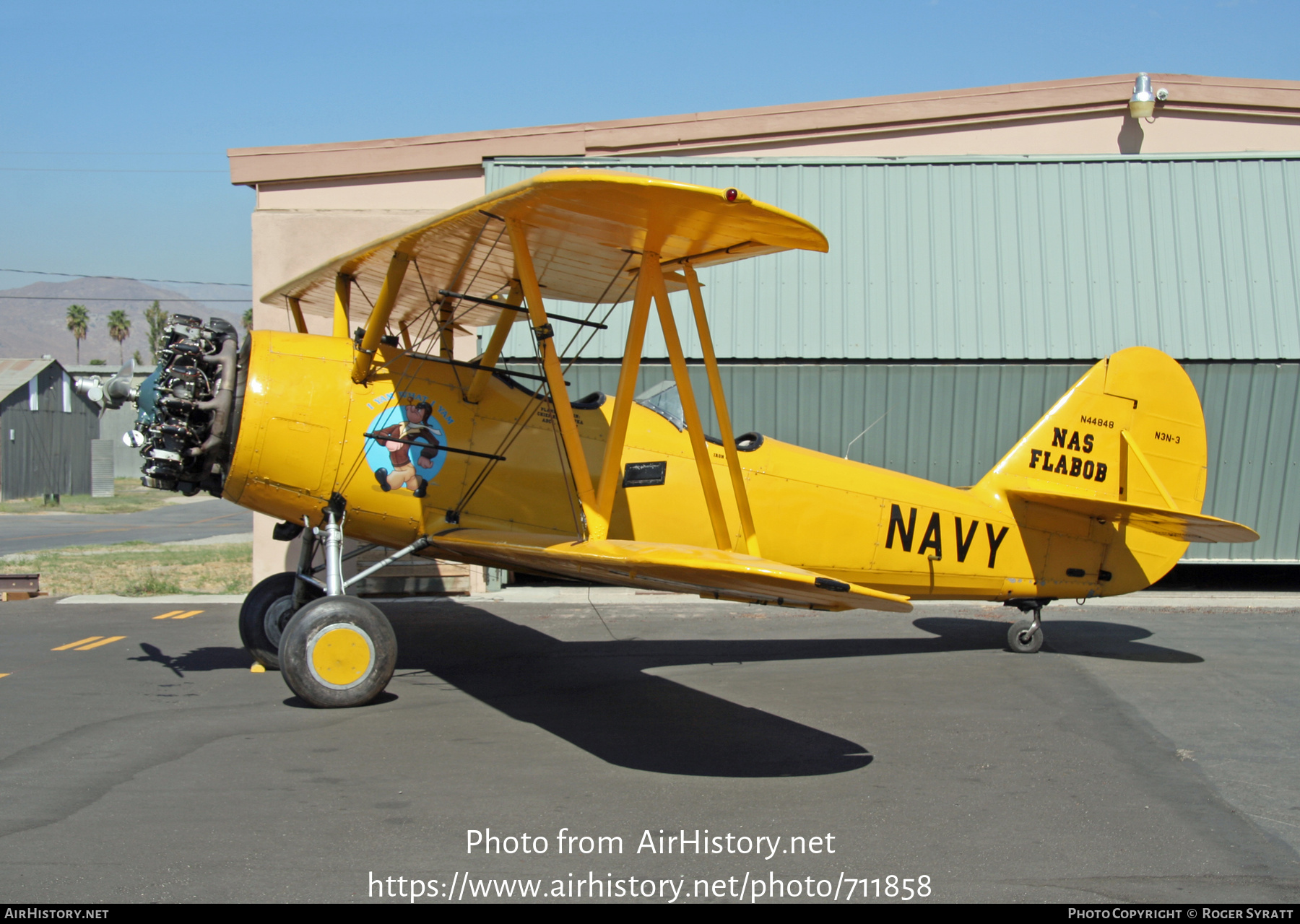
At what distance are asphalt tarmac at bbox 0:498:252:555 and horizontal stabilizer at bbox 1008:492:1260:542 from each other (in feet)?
44.8

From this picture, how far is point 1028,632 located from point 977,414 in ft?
14.5

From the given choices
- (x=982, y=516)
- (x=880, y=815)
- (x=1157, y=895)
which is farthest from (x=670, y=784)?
(x=982, y=516)

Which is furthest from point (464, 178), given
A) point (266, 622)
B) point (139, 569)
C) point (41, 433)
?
point (41, 433)

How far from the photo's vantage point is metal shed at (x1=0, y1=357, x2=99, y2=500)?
3369 centimetres

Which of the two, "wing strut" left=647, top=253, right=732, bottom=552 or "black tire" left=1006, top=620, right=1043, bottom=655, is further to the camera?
"black tire" left=1006, top=620, right=1043, bottom=655

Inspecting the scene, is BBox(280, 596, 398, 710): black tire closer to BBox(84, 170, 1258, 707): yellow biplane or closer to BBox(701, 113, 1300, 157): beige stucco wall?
BBox(84, 170, 1258, 707): yellow biplane

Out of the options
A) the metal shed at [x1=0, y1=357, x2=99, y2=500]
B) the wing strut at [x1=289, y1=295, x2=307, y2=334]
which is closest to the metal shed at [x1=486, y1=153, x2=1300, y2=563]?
the wing strut at [x1=289, y1=295, x2=307, y2=334]

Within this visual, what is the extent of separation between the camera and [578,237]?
6004 millimetres

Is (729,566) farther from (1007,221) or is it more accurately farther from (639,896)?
(1007,221)

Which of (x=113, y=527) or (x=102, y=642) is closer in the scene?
(x=102, y=642)

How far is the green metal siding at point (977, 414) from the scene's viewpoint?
39.3 ft

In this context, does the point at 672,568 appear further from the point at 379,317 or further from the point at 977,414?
the point at 977,414

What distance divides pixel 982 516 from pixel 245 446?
5736 mm
